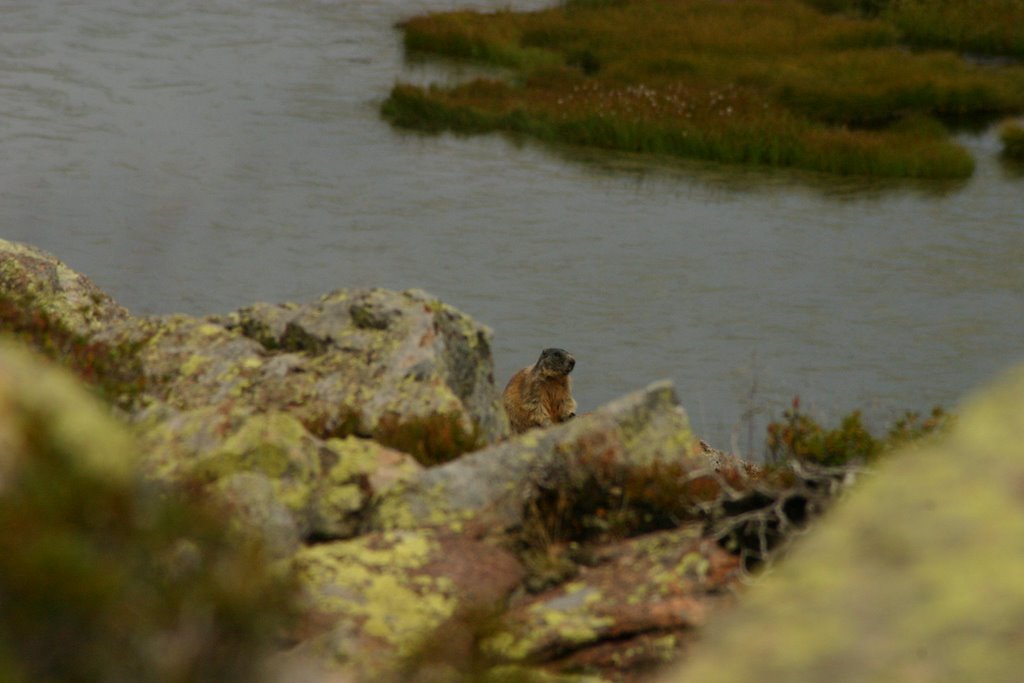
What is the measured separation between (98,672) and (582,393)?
1551 centimetres

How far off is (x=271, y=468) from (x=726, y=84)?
3105cm

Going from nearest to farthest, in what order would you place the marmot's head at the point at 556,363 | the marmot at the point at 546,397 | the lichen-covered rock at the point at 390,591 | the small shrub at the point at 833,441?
the lichen-covered rock at the point at 390,591 → the small shrub at the point at 833,441 → the marmot's head at the point at 556,363 → the marmot at the point at 546,397

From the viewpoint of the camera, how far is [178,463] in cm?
640

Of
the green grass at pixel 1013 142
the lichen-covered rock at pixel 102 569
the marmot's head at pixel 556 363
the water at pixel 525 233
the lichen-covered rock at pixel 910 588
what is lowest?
the water at pixel 525 233

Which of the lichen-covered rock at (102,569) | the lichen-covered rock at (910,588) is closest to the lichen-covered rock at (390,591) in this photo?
the lichen-covered rock at (102,569)

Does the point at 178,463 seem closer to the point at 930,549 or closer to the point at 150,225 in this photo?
the point at 930,549

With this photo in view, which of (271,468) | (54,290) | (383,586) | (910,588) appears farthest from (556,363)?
(910,588)

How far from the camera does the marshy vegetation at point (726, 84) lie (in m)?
31.7

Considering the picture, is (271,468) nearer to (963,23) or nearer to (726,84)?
(726,84)

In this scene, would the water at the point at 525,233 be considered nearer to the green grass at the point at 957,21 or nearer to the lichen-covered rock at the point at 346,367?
the lichen-covered rock at the point at 346,367

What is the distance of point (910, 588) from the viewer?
3.81 m

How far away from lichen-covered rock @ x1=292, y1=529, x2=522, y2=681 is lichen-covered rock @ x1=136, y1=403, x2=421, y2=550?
241 mm

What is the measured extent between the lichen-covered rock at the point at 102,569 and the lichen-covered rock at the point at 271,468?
95cm

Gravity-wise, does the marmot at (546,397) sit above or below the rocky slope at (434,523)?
below
